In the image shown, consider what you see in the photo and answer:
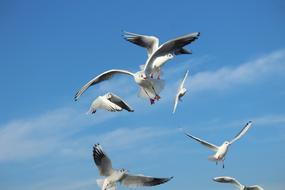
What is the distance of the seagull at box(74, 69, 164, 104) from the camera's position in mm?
16062

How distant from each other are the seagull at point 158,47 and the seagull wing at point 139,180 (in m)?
2.43

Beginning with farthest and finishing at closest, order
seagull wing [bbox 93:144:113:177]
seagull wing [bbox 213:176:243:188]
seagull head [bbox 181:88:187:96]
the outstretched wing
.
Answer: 1. seagull wing [bbox 213:176:243:188]
2. seagull head [bbox 181:88:187:96]
3. the outstretched wing
4. seagull wing [bbox 93:144:113:177]

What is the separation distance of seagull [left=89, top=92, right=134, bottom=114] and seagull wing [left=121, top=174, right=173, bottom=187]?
1.80 m

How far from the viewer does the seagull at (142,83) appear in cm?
1606

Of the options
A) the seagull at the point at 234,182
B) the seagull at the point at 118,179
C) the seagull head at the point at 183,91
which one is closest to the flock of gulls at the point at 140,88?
the seagull at the point at 118,179

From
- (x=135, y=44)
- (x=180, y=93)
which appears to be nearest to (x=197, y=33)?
(x=135, y=44)

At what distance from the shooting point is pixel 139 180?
53.1 feet

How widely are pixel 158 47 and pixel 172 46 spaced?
0.91m

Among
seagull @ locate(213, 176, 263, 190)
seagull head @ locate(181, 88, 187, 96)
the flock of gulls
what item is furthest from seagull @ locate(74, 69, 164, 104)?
seagull @ locate(213, 176, 263, 190)

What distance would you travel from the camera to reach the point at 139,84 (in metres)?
16.2

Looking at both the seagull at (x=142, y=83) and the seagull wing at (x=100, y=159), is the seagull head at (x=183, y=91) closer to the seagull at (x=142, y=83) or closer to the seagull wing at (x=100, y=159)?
the seagull at (x=142, y=83)

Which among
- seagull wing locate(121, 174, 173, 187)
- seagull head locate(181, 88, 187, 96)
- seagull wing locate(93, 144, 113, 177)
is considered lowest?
seagull wing locate(121, 174, 173, 187)

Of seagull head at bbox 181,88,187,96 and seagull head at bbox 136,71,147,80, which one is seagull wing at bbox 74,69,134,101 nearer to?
seagull head at bbox 136,71,147,80

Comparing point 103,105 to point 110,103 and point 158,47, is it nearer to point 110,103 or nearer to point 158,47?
point 110,103
